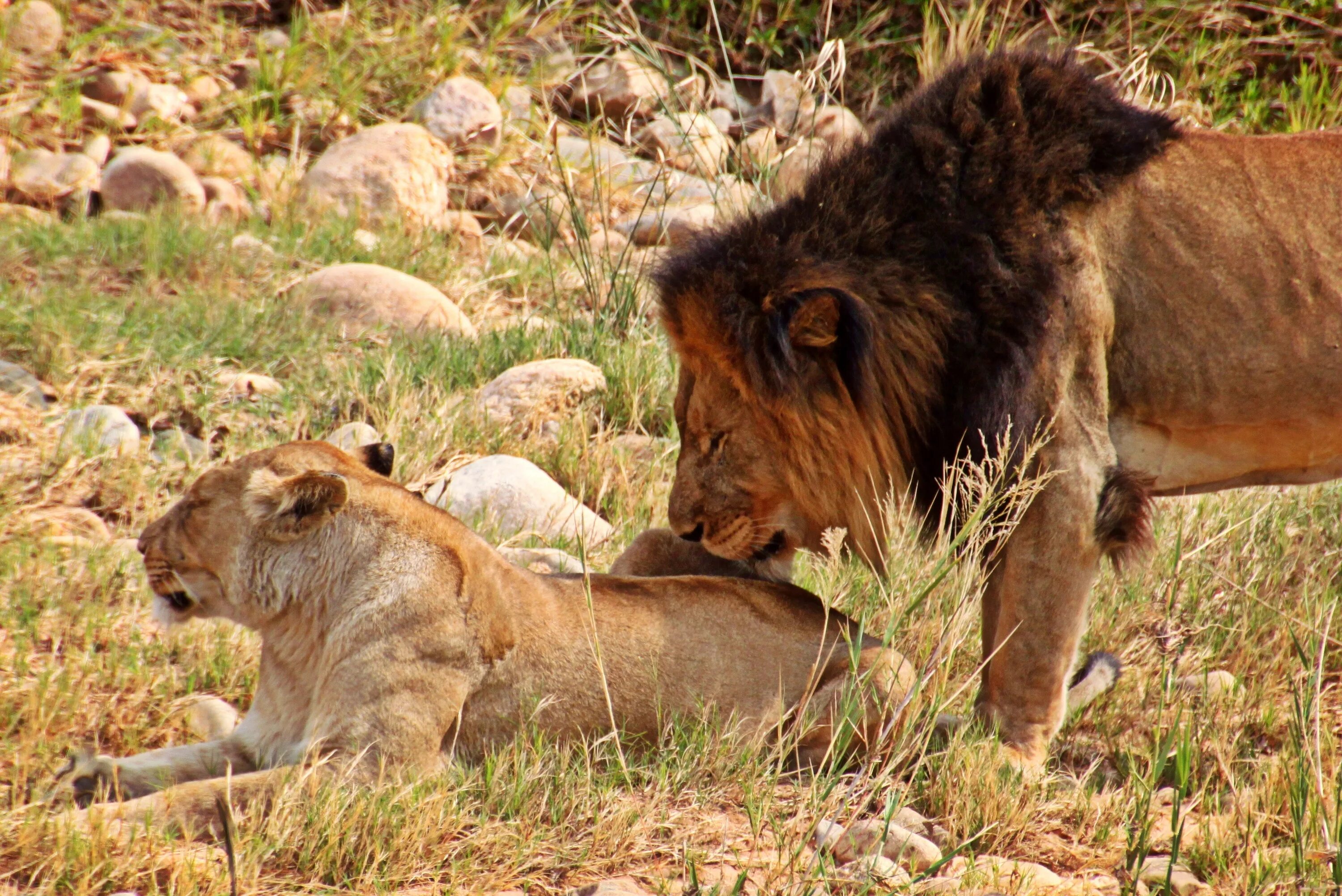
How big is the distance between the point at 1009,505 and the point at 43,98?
6257 mm

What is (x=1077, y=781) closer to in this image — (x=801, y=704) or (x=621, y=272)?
(x=801, y=704)

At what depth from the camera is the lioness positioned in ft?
10.2

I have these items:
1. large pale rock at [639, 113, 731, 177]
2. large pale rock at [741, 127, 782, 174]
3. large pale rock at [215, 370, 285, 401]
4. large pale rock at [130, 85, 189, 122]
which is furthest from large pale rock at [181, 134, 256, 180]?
large pale rock at [215, 370, 285, 401]

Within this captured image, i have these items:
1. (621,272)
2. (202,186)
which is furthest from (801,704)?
(202,186)

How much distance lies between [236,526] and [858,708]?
4.60 ft

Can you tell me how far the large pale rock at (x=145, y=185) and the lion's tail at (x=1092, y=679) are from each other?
15.8ft

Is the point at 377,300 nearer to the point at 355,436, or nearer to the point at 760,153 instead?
the point at 355,436

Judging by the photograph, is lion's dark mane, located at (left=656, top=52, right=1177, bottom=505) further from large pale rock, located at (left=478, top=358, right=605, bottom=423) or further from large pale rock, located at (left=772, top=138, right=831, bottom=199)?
large pale rock, located at (left=478, top=358, right=605, bottom=423)

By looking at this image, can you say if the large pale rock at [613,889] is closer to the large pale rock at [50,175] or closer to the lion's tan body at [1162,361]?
the lion's tan body at [1162,361]

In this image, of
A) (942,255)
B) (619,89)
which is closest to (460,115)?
(619,89)

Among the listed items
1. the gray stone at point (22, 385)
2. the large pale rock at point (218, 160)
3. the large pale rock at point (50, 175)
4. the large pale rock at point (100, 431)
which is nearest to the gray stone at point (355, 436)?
the large pale rock at point (100, 431)

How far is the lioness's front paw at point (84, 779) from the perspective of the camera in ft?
9.84

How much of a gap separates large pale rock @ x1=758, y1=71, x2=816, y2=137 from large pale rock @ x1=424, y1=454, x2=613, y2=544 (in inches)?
150

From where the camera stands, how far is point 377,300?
6051 mm
